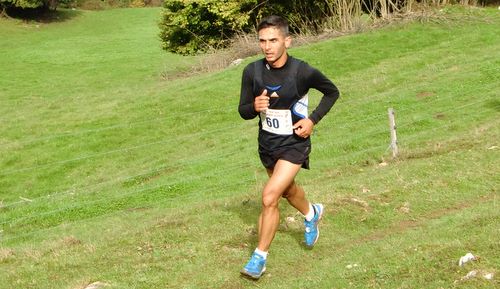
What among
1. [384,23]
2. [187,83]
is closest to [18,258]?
[187,83]

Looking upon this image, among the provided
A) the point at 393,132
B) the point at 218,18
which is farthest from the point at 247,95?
the point at 218,18

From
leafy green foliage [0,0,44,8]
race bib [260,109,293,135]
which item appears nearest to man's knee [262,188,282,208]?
race bib [260,109,293,135]

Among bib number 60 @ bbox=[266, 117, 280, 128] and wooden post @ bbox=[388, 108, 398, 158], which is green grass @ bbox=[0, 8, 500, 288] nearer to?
wooden post @ bbox=[388, 108, 398, 158]

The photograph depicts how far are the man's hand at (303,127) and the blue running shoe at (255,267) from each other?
1.23 meters

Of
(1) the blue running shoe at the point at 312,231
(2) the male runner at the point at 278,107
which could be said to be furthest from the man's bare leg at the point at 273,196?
(1) the blue running shoe at the point at 312,231

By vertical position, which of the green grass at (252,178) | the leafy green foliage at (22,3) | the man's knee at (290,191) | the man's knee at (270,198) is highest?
the man's knee at (270,198)

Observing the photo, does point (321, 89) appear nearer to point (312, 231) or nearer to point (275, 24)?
point (275, 24)

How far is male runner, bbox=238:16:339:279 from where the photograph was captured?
5824mm

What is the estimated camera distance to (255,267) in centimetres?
598

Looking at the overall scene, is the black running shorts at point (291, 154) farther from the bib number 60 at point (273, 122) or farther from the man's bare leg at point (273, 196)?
the bib number 60 at point (273, 122)

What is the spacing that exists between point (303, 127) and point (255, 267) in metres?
1.40

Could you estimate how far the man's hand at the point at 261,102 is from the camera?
19.1 ft

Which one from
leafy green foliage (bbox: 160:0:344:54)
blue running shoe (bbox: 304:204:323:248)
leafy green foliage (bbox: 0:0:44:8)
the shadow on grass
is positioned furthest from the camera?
the shadow on grass

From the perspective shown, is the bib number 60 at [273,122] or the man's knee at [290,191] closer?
the bib number 60 at [273,122]
